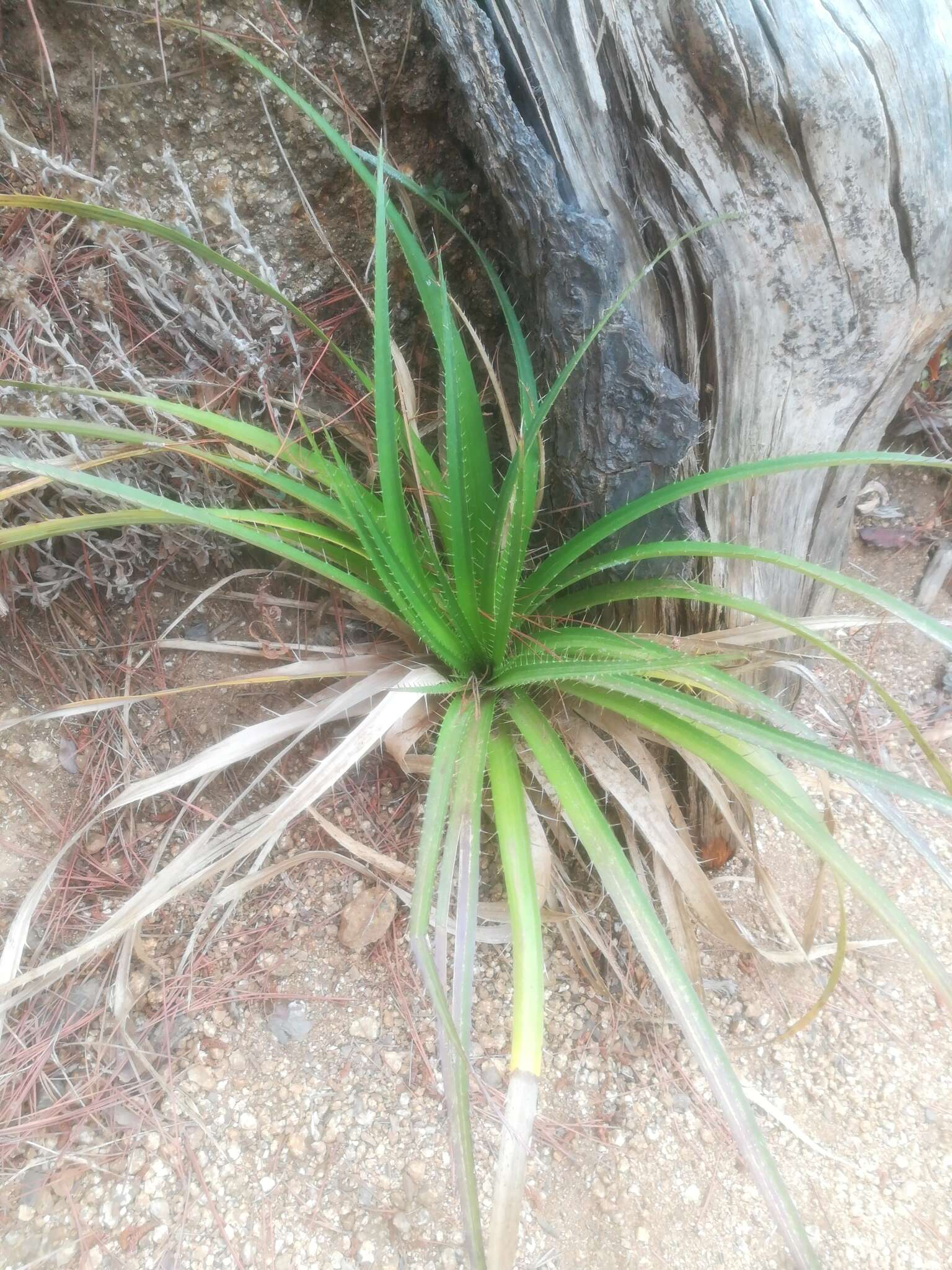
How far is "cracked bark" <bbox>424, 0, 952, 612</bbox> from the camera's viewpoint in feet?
2.85

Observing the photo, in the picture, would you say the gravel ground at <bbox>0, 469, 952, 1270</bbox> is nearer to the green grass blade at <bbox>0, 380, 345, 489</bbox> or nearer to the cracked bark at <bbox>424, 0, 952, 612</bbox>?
the green grass blade at <bbox>0, 380, 345, 489</bbox>

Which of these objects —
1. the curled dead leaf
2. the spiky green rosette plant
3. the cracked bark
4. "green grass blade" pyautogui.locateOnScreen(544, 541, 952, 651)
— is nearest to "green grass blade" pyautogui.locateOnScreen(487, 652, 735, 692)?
the spiky green rosette plant

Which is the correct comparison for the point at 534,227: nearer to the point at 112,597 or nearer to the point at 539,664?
the point at 539,664

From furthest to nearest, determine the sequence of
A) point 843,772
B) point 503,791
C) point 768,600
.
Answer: point 768,600 → point 503,791 → point 843,772

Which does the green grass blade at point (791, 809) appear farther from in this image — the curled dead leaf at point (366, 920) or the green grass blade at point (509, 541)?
the curled dead leaf at point (366, 920)

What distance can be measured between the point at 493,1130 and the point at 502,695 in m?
0.55

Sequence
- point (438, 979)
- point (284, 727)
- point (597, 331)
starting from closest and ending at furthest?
1. point (438, 979)
2. point (597, 331)
3. point (284, 727)

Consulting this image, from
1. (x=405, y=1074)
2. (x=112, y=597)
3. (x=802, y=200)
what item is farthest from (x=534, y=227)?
(x=405, y=1074)

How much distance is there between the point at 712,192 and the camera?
0.90m

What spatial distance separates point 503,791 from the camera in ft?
3.07

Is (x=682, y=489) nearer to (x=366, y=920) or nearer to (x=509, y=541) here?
(x=509, y=541)

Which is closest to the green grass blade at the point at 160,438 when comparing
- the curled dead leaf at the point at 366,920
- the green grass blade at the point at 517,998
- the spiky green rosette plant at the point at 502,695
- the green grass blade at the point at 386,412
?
the spiky green rosette plant at the point at 502,695

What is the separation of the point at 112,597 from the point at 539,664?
26.8 inches

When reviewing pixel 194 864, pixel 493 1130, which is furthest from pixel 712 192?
pixel 493 1130
